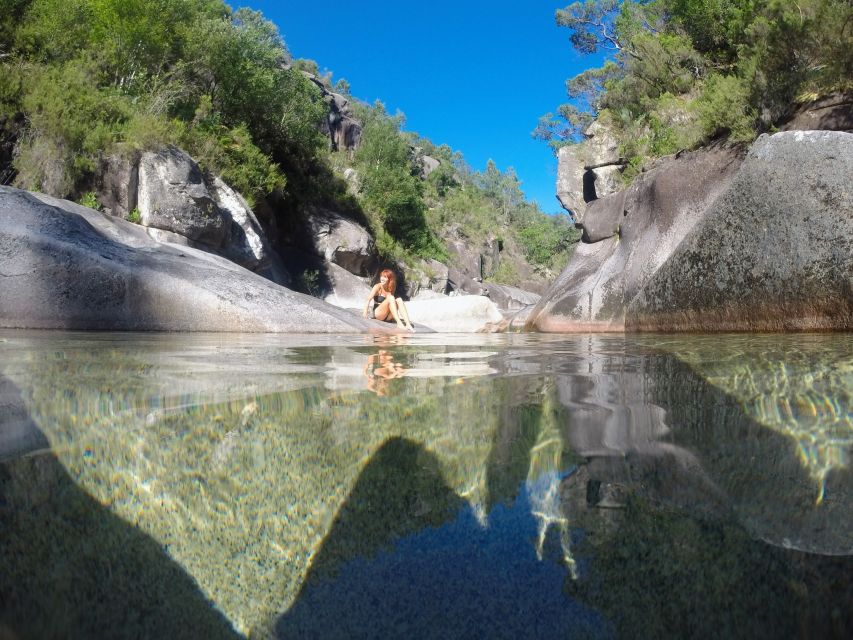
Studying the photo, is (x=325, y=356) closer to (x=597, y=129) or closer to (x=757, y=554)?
(x=757, y=554)

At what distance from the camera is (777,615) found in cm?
50

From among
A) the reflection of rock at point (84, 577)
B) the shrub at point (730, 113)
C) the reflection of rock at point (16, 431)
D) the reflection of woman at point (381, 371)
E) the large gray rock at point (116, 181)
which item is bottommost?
the reflection of rock at point (84, 577)

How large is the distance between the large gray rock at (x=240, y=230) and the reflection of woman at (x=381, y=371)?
11.8 meters

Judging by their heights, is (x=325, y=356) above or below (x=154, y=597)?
above

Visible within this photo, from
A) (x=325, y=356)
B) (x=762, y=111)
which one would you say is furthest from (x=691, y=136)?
(x=325, y=356)

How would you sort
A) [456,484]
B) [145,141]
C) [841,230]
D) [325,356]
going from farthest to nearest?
[145,141], [841,230], [325,356], [456,484]

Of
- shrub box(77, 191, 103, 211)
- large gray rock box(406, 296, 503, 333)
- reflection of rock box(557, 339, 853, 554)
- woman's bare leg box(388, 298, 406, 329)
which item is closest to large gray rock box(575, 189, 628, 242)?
large gray rock box(406, 296, 503, 333)

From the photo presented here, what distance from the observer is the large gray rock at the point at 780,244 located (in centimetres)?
498

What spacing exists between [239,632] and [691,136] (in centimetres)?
1170

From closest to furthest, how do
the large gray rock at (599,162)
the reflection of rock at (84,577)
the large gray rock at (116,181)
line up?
the reflection of rock at (84,577) → the large gray rock at (116,181) → the large gray rock at (599,162)

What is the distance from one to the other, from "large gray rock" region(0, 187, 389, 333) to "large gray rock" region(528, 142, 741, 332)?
15.6 ft

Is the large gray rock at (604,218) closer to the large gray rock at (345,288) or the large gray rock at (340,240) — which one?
the large gray rock at (345,288)

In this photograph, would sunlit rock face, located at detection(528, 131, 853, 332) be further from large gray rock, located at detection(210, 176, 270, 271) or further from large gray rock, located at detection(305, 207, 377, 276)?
large gray rock, located at detection(305, 207, 377, 276)

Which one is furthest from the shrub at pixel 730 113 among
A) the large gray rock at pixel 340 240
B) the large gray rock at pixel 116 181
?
the large gray rock at pixel 340 240
